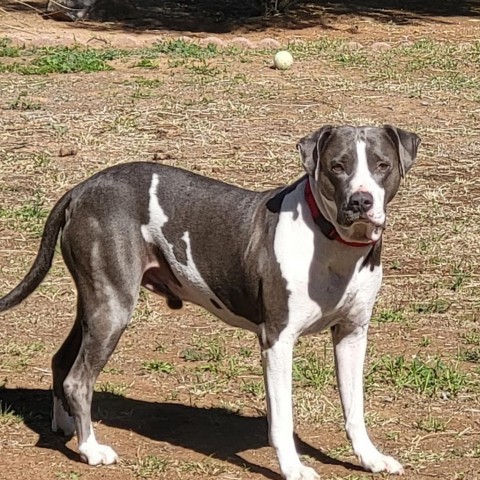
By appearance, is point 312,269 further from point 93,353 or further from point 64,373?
point 64,373

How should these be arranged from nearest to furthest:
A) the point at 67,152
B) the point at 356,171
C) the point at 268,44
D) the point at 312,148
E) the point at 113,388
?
the point at 356,171 → the point at 312,148 → the point at 113,388 → the point at 67,152 → the point at 268,44

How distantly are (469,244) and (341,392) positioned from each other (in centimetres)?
373

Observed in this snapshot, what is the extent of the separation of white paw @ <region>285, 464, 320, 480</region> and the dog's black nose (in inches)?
45.4

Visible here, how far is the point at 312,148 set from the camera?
207 inches

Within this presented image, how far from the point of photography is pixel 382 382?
6785mm

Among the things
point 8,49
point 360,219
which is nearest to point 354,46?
point 8,49

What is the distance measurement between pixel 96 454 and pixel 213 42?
11556 mm

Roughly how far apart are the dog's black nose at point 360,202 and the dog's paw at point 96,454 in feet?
5.37

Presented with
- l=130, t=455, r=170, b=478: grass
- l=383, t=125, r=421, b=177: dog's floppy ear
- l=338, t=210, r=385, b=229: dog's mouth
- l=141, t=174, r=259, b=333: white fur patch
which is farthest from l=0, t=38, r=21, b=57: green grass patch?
l=338, t=210, r=385, b=229: dog's mouth

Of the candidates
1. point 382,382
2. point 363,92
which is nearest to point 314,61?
point 363,92

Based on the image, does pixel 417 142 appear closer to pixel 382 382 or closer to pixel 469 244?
pixel 382 382

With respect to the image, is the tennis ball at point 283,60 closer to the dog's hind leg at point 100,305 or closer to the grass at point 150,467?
the dog's hind leg at point 100,305

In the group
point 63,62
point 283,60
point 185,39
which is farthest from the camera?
point 185,39

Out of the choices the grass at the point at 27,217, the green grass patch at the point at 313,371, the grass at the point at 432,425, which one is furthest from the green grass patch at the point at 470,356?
the grass at the point at 27,217
